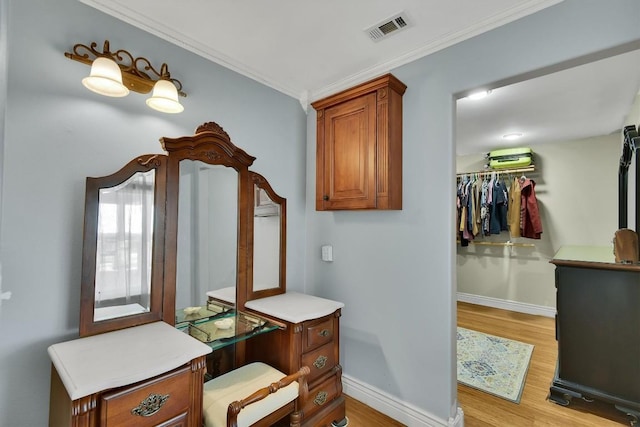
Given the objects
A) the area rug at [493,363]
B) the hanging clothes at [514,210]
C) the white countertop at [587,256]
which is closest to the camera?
the white countertop at [587,256]

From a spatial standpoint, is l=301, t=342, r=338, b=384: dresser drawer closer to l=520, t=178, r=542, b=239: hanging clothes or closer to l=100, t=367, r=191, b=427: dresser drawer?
l=100, t=367, r=191, b=427: dresser drawer

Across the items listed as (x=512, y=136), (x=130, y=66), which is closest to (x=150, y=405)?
(x=130, y=66)

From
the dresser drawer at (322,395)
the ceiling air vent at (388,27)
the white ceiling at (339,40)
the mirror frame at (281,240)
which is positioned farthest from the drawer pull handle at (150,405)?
the ceiling air vent at (388,27)

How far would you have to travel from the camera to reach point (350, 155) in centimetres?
209

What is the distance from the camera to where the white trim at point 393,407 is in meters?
1.84

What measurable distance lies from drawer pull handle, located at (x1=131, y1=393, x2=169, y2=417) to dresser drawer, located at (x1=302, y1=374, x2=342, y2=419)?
0.76 meters

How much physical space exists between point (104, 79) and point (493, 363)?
3.56m

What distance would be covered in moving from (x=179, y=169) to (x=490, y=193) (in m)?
4.18

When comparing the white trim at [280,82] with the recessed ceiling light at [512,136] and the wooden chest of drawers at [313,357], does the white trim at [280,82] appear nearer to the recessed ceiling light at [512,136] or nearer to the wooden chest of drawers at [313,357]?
the wooden chest of drawers at [313,357]

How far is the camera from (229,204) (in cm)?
198

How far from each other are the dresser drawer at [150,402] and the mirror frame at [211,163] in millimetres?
536

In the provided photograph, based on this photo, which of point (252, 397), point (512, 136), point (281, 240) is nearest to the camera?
point (252, 397)

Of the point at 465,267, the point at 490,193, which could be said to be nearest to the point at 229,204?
the point at 490,193

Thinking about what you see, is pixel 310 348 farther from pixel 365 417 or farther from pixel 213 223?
pixel 213 223
